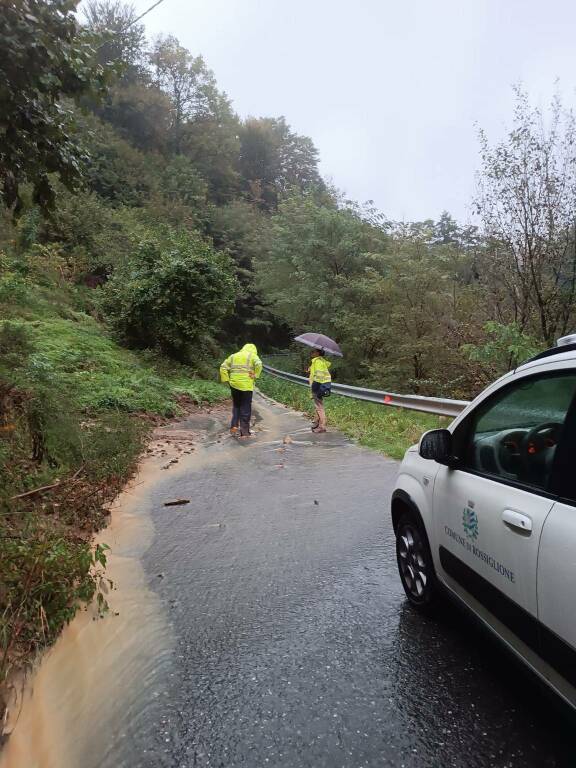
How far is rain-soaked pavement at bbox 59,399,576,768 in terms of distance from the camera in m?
2.25

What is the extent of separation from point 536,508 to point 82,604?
10.0 ft

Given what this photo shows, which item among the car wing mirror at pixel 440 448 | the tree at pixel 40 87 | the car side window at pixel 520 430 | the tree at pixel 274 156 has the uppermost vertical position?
the tree at pixel 274 156

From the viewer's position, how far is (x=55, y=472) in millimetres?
5391

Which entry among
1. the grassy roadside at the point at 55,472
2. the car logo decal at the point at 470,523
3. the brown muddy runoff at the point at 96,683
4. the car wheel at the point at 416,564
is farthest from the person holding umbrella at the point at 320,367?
the car logo decal at the point at 470,523

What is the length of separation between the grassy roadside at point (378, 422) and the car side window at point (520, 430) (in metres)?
5.17

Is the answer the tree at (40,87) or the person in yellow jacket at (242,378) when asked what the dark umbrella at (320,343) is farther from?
the tree at (40,87)

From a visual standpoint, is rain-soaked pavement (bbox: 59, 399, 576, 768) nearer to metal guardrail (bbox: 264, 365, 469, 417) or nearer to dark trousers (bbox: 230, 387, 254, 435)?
metal guardrail (bbox: 264, 365, 469, 417)

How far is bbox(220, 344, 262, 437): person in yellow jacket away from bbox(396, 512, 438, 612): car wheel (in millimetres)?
6592

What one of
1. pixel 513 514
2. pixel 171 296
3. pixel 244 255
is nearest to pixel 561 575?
pixel 513 514

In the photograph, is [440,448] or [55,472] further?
[55,472]

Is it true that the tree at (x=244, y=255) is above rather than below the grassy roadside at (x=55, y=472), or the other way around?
above

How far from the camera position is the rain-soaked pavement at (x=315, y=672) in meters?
2.25

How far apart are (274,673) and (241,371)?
7.46 metres

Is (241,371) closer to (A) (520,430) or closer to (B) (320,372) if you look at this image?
(B) (320,372)
